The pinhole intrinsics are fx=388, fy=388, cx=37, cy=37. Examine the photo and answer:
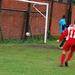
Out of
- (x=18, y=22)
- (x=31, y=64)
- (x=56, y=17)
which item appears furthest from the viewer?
(x=56, y=17)

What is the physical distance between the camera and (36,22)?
2781cm

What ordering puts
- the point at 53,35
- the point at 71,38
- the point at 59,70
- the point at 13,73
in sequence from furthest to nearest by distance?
the point at 53,35 < the point at 71,38 < the point at 59,70 < the point at 13,73

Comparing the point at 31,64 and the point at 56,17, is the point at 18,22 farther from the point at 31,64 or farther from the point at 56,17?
the point at 31,64

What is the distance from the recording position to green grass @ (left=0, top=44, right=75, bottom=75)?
40.7ft

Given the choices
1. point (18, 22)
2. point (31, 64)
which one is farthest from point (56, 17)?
point (31, 64)

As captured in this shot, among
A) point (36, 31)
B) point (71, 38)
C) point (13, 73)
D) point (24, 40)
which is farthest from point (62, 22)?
point (13, 73)

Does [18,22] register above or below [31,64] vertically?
below

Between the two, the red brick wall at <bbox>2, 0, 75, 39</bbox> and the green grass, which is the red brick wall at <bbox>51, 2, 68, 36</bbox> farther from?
the green grass

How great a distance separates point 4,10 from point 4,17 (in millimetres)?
464

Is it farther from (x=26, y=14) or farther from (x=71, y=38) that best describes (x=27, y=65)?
(x=26, y=14)

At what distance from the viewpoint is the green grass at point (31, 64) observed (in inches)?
488

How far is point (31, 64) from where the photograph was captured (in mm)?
14250

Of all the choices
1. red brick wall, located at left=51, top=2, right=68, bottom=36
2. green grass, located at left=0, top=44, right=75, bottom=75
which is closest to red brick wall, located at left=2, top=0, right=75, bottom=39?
red brick wall, located at left=51, top=2, right=68, bottom=36

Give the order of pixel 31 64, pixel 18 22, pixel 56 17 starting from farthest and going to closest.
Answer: pixel 56 17
pixel 18 22
pixel 31 64
